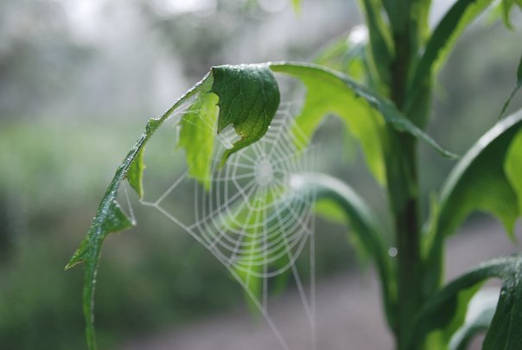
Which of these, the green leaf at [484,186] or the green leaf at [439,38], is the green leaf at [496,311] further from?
the green leaf at [439,38]

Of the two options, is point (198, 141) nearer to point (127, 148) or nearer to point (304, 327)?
point (304, 327)

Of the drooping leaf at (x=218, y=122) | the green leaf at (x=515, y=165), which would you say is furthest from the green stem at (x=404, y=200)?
the drooping leaf at (x=218, y=122)

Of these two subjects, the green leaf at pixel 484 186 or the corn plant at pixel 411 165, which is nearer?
the corn plant at pixel 411 165

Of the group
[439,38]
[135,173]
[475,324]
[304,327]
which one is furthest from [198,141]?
[304,327]

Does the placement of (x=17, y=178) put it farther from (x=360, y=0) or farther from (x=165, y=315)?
(x=360, y=0)

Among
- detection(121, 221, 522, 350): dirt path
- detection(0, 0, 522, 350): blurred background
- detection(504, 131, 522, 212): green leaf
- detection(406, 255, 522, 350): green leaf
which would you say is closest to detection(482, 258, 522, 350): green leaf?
detection(406, 255, 522, 350): green leaf

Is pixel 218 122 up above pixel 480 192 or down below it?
above
